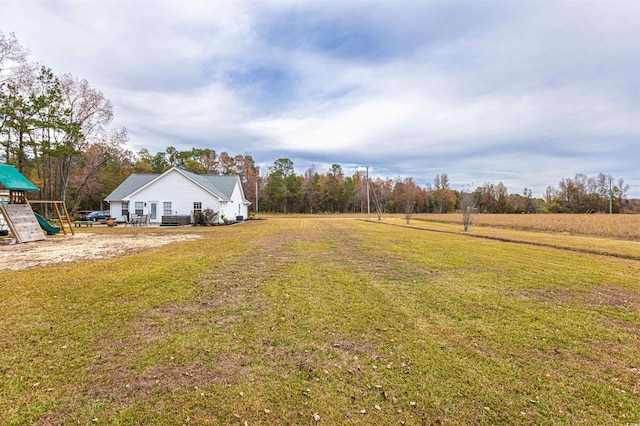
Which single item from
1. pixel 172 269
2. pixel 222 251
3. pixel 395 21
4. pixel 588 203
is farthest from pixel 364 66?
pixel 588 203

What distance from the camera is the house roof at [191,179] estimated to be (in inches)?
1082

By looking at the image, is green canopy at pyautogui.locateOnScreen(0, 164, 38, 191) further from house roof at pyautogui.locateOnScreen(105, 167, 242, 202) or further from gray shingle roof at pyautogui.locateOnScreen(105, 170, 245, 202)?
gray shingle roof at pyautogui.locateOnScreen(105, 170, 245, 202)

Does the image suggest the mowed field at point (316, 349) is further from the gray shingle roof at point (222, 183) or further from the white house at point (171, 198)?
the gray shingle roof at point (222, 183)

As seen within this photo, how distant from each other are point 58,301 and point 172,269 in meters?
2.65

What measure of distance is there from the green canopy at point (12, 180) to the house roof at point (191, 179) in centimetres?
1187

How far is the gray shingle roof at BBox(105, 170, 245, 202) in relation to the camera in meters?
28.2

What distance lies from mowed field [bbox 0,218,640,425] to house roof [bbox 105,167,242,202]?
71.8ft

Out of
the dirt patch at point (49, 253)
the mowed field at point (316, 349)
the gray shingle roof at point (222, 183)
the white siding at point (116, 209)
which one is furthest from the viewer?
the gray shingle roof at point (222, 183)

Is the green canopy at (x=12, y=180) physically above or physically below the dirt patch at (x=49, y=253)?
above

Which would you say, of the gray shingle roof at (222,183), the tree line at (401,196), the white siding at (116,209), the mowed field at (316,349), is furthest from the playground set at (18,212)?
the tree line at (401,196)

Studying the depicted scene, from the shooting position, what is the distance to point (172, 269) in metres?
7.76

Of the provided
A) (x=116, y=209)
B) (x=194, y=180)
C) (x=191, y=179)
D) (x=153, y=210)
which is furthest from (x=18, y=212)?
(x=116, y=209)

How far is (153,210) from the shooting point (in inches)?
1063

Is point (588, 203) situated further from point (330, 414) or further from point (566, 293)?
point (330, 414)
